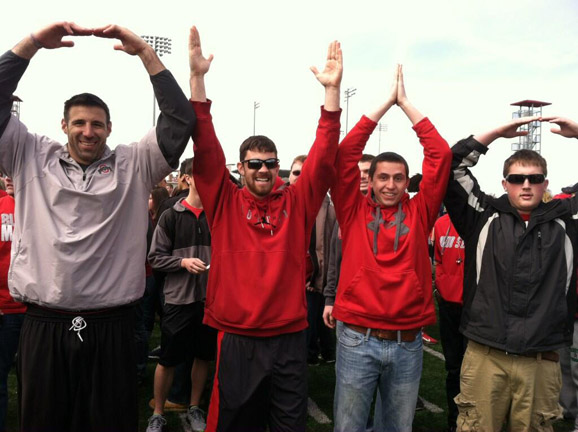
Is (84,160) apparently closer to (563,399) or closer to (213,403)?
(213,403)

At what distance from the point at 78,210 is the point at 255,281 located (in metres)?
1.02

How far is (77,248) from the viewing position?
2.41 m

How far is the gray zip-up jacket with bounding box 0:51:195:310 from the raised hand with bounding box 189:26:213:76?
18cm

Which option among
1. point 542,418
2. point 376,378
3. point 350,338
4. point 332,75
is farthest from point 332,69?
point 542,418

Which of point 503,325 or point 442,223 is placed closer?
point 503,325

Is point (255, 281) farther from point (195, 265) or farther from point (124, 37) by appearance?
point (124, 37)

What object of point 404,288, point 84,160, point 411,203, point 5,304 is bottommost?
point 5,304

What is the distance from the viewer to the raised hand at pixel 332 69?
9.46 feet

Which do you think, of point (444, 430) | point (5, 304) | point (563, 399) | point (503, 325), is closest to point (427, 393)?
point (444, 430)

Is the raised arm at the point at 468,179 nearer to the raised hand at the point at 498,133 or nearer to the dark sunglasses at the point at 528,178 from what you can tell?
the raised hand at the point at 498,133

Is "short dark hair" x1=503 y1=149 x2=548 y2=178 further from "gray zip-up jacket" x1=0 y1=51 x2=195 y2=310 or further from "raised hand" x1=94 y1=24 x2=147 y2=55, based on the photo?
"raised hand" x1=94 y1=24 x2=147 y2=55

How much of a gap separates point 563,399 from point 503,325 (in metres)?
2.44

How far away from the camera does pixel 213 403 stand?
271cm

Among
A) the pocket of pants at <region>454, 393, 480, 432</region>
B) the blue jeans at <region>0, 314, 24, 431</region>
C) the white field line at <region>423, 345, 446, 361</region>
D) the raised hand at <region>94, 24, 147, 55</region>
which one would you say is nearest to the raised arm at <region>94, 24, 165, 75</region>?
the raised hand at <region>94, 24, 147, 55</region>
